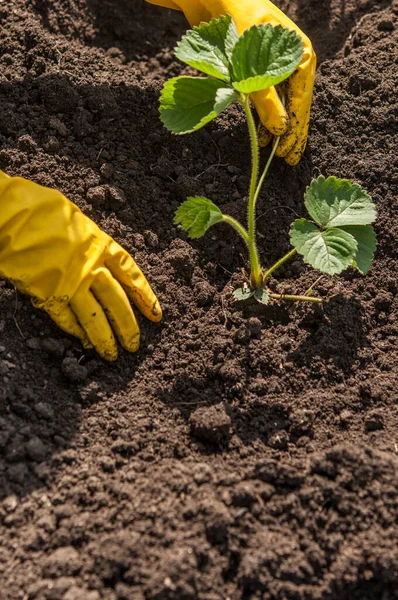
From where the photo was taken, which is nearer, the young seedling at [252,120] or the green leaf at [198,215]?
the young seedling at [252,120]

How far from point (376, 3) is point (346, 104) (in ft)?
3.01

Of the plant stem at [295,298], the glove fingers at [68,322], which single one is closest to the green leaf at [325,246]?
the plant stem at [295,298]

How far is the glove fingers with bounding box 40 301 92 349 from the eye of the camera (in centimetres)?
241

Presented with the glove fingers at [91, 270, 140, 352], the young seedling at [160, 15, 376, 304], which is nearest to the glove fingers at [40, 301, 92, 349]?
the glove fingers at [91, 270, 140, 352]

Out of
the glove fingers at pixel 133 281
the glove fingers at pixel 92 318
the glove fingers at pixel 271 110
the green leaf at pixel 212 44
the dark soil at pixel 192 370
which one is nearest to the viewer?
the dark soil at pixel 192 370

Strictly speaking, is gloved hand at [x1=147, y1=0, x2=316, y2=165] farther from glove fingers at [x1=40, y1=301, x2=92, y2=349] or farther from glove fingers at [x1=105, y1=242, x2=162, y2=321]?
glove fingers at [x1=40, y1=301, x2=92, y2=349]

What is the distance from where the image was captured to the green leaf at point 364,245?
2.43 meters

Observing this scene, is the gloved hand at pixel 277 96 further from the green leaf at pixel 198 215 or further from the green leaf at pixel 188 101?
the green leaf at pixel 198 215

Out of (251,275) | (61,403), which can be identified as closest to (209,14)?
(251,275)

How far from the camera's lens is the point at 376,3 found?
3637 millimetres

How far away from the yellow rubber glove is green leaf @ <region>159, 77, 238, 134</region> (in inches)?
20.9

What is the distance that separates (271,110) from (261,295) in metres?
0.79

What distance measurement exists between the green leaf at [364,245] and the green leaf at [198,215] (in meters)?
0.57

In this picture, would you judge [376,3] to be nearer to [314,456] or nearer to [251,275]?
[251,275]
